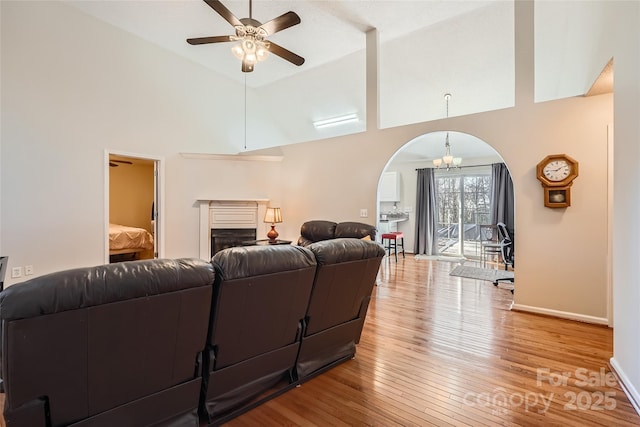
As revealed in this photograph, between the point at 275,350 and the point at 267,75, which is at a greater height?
the point at 267,75

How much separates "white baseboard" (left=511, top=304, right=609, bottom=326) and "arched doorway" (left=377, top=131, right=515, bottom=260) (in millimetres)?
3661

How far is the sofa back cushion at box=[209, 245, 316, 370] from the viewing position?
5.03 feet

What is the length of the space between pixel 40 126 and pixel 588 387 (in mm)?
6338

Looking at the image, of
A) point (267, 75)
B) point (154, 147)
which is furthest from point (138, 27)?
point (267, 75)

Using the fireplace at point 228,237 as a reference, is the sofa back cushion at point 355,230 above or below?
above

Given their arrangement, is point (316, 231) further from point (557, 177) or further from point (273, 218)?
point (557, 177)

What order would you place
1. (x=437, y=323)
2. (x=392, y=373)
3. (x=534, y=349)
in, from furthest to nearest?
(x=437, y=323) < (x=534, y=349) < (x=392, y=373)

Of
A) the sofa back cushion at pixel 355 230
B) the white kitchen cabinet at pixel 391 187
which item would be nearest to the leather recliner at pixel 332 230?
the sofa back cushion at pixel 355 230

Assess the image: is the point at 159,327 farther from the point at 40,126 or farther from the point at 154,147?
the point at 154,147

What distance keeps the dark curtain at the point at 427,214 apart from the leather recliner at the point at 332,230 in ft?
12.3

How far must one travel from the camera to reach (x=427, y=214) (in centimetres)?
782

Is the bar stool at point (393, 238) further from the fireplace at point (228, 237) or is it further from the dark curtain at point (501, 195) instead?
the fireplace at point (228, 237)

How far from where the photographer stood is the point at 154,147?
522 cm

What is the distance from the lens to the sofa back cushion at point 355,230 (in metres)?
4.46
